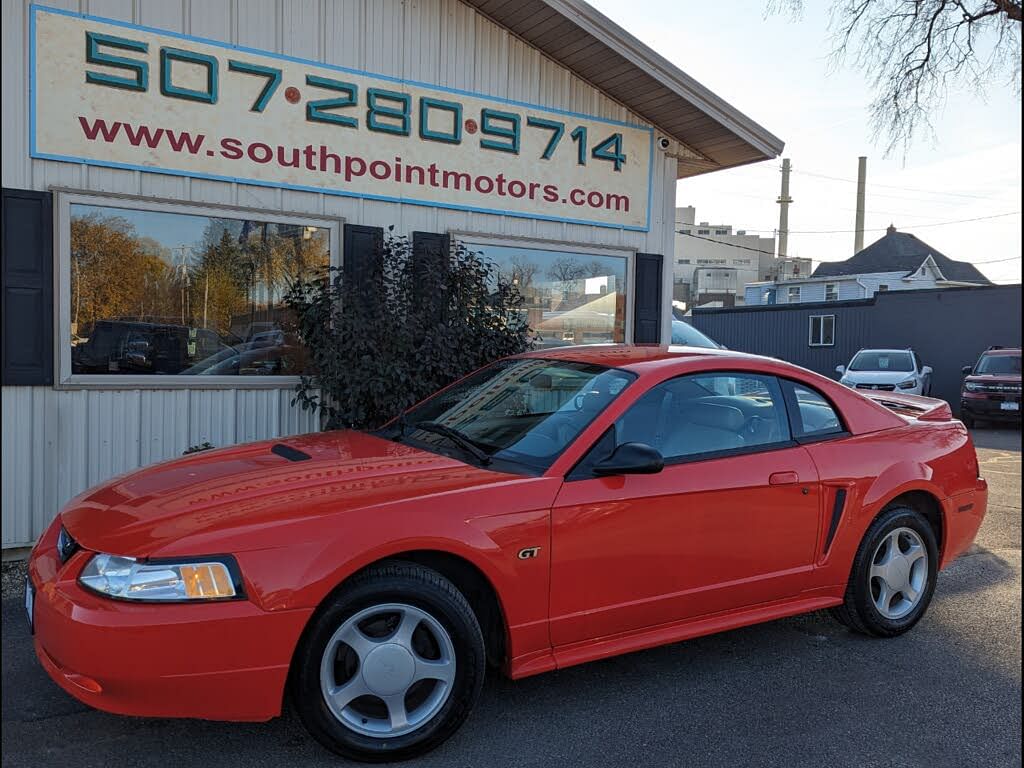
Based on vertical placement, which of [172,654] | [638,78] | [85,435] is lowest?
[172,654]

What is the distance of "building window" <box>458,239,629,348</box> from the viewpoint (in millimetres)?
7555

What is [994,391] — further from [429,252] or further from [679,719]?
[679,719]

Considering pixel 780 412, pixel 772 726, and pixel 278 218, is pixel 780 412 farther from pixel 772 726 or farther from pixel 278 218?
pixel 278 218

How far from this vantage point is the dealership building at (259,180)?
5.55 meters

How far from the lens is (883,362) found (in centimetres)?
2044

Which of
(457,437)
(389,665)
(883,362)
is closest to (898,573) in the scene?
(457,437)

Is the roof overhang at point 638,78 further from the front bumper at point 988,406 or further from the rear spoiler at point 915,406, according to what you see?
the front bumper at point 988,406

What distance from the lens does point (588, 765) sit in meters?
2.99

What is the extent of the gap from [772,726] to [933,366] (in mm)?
24057

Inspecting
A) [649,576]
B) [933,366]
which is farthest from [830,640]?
[933,366]

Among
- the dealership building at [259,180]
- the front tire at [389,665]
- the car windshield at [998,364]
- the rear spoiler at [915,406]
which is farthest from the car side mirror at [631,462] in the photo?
the car windshield at [998,364]

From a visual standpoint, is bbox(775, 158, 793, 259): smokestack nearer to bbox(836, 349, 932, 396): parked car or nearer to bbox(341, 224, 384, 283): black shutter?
bbox(836, 349, 932, 396): parked car

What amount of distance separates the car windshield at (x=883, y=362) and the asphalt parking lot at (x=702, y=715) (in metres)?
17.2

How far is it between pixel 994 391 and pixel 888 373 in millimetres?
3280
